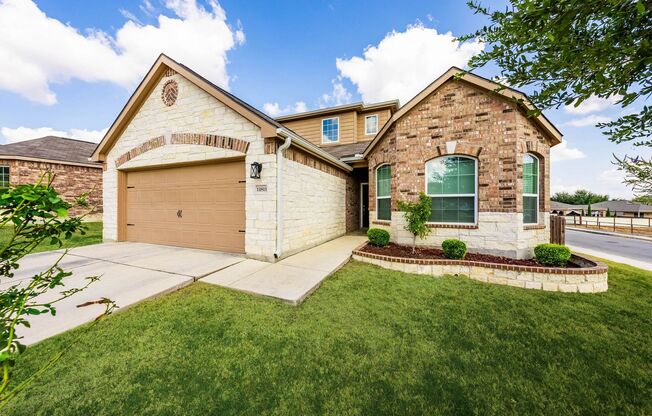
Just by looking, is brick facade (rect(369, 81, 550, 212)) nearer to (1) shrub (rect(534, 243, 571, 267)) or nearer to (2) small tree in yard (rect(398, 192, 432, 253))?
(2) small tree in yard (rect(398, 192, 432, 253))

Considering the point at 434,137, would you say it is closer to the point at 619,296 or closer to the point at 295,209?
the point at 295,209

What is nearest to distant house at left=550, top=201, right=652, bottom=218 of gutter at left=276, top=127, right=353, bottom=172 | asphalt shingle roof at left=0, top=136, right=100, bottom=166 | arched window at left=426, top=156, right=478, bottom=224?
arched window at left=426, top=156, right=478, bottom=224

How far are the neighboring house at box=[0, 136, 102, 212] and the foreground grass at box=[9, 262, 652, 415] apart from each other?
1294 cm

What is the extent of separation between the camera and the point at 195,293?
410 cm

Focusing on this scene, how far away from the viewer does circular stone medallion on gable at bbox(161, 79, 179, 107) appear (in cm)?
703

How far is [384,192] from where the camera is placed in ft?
26.8

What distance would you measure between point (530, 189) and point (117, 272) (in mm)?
10256

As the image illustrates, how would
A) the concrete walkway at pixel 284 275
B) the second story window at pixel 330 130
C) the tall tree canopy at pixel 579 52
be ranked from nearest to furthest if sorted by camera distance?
the tall tree canopy at pixel 579 52, the concrete walkway at pixel 284 275, the second story window at pixel 330 130

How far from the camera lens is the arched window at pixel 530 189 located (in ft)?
21.5

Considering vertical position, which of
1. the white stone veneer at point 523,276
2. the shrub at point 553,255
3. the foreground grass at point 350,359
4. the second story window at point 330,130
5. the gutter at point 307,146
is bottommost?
the foreground grass at point 350,359

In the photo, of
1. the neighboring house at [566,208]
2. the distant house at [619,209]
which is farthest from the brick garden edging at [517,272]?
the neighboring house at [566,208]

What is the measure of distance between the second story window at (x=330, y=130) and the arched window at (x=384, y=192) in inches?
232

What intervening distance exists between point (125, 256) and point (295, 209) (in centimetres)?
447

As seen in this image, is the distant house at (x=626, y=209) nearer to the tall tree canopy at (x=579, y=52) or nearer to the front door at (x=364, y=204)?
the front door at (x=364, y=204)
